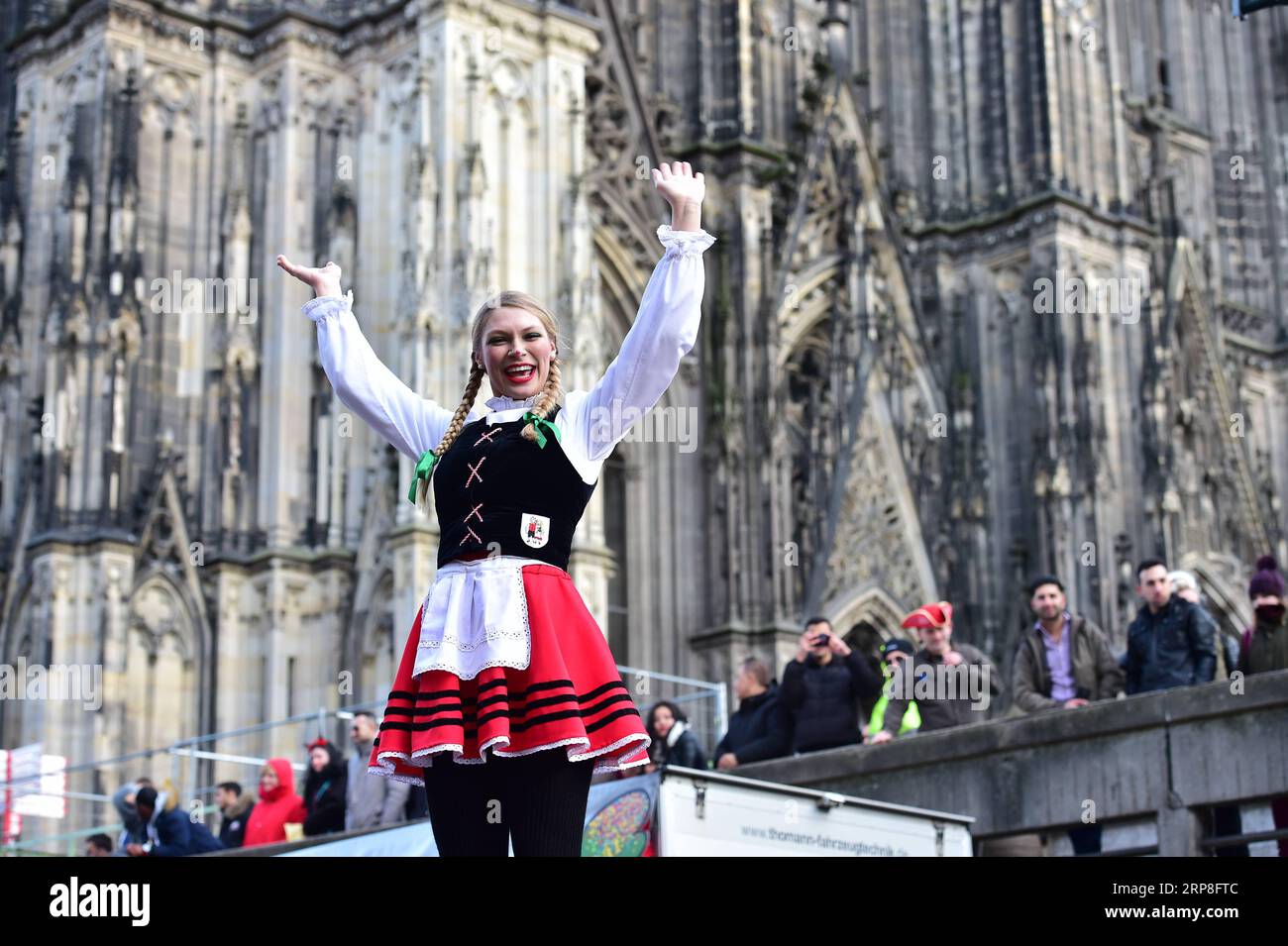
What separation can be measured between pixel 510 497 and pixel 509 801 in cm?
63

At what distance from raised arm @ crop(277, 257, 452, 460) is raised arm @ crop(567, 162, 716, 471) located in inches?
17.1

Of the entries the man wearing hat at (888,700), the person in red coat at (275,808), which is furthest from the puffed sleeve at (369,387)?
the person in red coat at (275,808)

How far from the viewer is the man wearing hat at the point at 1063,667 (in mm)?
11523

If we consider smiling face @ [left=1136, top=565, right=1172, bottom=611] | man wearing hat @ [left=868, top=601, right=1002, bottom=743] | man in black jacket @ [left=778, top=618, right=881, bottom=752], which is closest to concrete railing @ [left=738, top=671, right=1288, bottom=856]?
man wearing hat @ [left=868, top=601, right=1002, bottom=743]

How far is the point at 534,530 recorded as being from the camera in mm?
4547

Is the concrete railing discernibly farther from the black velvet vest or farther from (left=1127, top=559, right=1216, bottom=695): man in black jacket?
the black velvet vest

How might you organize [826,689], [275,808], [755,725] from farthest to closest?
[275,808] → [755,725] → [826,689]

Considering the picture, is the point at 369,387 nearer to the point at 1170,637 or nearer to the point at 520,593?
the point at 520,593

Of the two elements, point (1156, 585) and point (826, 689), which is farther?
point (826, 689)

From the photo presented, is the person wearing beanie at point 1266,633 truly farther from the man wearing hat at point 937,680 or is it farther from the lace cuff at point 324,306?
the lace cuff at point 324,306

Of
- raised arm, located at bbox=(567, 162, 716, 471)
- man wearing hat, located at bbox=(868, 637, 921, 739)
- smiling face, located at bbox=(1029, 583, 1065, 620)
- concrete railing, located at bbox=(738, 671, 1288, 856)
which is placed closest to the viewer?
raised arm, located at bbox=(567, 162, 716, 471)

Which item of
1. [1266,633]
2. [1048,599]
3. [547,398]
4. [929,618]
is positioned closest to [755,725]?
[929,618]

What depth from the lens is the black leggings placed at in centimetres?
428
